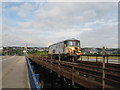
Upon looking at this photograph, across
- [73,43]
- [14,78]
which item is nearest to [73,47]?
[73,43]

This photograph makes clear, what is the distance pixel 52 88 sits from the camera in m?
15.4

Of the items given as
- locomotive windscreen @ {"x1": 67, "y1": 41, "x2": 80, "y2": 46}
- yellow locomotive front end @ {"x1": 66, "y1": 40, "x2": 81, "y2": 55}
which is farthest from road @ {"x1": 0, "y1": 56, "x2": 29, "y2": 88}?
locomotive windscreen @ {"x1": 67, "y1": 41, "x2": 80, "y2": 46}

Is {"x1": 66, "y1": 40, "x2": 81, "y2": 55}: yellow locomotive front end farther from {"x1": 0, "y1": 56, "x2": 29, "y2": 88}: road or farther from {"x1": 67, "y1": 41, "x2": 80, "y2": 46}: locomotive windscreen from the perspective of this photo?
{"x1": 0, "y1": 56, "x2": 29, "y2": 88}: road

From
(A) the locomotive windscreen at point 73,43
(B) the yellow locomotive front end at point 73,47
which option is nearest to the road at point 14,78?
(B) the yellow locomotive front end at point 73,47

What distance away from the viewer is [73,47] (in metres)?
29.8

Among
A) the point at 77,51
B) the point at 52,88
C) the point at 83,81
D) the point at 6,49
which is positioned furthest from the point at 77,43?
the point at 6,49

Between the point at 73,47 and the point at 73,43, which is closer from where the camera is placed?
the point at 73,47

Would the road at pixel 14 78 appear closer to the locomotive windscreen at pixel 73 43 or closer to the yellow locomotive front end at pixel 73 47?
the yellow locomotive front end at pixel 73 47

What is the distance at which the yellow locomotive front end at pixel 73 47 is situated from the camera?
95.0 feet

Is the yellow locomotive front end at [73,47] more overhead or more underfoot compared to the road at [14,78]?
more overhead

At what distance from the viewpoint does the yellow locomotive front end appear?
29.0 meters

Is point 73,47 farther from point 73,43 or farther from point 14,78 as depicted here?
point 14,78

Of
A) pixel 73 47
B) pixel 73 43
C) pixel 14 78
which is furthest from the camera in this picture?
pixel 73 43

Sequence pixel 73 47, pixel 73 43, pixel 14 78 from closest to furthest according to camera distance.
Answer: pixel 14 78, pixel 73 47, pixel 73 43
